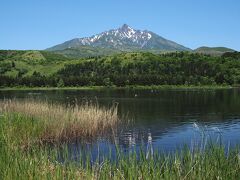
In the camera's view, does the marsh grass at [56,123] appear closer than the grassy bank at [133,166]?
No

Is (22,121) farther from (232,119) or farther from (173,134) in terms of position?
(232,119)

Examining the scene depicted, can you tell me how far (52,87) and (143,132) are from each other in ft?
511

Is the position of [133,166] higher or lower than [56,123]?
higher

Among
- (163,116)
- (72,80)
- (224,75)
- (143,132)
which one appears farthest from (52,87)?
(143,132)

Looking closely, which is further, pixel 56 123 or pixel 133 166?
pixel 56 123

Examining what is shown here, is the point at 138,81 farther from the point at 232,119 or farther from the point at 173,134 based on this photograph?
the point at 173,134

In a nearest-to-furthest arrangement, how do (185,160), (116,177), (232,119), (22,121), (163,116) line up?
(116,177), (185,160), (22,121), (232,119), (163,116)

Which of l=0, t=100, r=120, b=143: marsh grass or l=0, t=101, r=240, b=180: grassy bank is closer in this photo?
l=0, t=101, r=240, b=180: grassy bank

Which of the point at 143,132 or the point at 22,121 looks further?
the point at 143,132

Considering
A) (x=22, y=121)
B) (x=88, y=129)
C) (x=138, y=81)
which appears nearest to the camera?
(x=22, y=121)

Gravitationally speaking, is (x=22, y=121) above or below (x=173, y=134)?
above

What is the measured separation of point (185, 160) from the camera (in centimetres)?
1406

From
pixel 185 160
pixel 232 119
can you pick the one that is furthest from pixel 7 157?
pixel 232 119

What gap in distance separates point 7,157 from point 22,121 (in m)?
14.0
